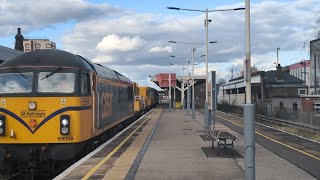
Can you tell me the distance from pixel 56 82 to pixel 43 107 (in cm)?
76

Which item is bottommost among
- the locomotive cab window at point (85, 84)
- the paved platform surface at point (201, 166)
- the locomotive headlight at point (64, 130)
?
the paved platform surface at point (201, 166)

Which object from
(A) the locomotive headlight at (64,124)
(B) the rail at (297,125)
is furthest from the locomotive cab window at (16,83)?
(B) the rail at (297,125)

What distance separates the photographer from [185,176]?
417 inches

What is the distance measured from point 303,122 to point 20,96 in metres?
22.8

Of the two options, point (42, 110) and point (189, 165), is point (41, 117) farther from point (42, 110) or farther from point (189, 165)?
point (189, 165)

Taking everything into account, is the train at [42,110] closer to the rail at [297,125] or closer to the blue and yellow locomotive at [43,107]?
the blue and yellow locomotive at [43,107]

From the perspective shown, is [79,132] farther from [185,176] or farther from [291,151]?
[291,151]

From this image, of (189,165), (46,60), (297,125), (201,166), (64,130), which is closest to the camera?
(64,130)

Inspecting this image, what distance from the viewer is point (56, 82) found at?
482 inches

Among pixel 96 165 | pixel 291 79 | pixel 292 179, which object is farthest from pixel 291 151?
pixel 291 79

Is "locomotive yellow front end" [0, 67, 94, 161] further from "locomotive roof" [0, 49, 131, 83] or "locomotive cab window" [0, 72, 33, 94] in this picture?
"locomotive roof" [0, 49, 131, 83]

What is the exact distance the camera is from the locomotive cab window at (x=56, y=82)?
12.1 metres

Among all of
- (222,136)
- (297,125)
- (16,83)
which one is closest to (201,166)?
(222,136)

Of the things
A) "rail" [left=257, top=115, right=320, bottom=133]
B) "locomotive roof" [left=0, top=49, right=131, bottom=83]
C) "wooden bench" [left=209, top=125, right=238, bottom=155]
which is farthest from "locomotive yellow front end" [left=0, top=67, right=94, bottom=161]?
"rail" [left=257, top=115, right=320, bottom=133]
